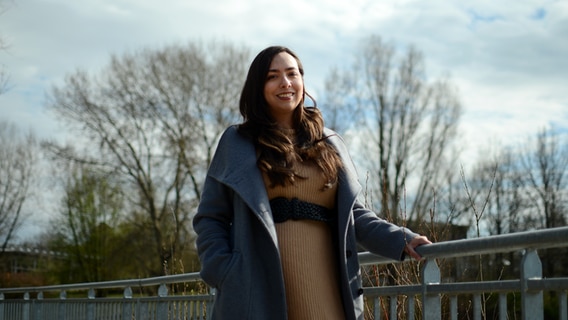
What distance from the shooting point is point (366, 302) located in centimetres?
464

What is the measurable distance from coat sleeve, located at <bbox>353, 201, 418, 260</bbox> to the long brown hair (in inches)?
10.4

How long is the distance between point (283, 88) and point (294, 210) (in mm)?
548

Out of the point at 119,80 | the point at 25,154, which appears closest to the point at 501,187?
the point at 119,80

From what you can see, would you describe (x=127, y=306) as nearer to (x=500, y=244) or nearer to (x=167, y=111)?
(x=500, y=244)

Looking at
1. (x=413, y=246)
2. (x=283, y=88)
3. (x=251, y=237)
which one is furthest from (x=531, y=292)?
(x=283, y=88)

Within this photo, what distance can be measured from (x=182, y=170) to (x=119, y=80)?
13.6ft

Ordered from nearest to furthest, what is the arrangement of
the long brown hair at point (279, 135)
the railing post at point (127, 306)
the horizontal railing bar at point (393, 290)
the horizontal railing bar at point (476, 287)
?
the horizontal railing bar at point (476, 287) < the long brown hair at point (279, 135) < the horizontal railing bar at point (393, 290) < the railing post at point (127, 306)

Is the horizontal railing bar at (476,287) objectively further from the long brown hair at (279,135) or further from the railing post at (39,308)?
the railing post at (39,308)

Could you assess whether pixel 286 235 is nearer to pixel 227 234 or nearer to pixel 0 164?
pixel 227 234

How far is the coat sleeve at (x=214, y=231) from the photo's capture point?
3.26m

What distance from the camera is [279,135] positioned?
3.45 metres

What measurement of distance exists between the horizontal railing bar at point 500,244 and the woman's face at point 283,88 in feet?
2.64

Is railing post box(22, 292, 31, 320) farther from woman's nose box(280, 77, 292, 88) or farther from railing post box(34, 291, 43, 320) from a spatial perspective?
woman's nose box(280, 77, 292, 88)

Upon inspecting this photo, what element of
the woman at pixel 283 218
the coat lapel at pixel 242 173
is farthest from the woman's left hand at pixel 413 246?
the coat lapel at pixel 242 173
